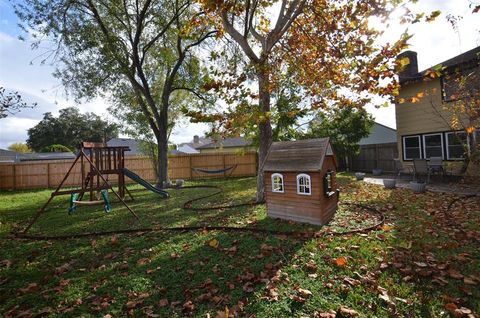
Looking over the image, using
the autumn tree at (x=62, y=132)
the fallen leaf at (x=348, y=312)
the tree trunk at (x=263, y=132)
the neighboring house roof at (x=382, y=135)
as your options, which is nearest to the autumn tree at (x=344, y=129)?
the neighboring house roof at (x=382, y=135)

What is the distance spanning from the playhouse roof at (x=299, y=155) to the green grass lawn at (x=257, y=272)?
1.27 m

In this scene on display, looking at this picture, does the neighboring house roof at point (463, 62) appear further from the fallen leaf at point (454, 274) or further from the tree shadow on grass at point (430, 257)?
the fallen leaf at point (454, 274)

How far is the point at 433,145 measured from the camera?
12.4 metres

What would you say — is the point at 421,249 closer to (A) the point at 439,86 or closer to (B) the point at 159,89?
(A) the point at 439,86

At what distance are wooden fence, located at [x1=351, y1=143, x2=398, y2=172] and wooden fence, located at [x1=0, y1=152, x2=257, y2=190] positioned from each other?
26.1 feet

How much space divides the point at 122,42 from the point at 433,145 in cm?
1707

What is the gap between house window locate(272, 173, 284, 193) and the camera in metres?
5.86

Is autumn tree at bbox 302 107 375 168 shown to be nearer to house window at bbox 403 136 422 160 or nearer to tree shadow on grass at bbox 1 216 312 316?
house window at bbox 403 136 422 160

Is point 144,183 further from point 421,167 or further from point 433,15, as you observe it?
point 421,167

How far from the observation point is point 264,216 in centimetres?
622

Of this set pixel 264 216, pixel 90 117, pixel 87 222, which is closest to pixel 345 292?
pixel 264 216

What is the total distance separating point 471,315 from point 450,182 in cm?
1045

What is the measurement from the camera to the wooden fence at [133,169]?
16844 mm

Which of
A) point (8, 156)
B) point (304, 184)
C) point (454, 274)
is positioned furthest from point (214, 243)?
point (8, 156)
